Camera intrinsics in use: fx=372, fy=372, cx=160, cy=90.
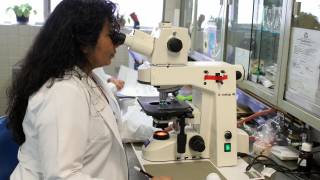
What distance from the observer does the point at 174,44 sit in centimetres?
135

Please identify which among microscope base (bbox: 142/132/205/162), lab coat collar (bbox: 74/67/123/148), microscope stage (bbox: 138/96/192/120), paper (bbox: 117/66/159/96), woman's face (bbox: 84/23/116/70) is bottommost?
microscope base (bbox: 142/132/205/162)

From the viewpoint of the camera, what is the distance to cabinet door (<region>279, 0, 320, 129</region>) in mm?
1461

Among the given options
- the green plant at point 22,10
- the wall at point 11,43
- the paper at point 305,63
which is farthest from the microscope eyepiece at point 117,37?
the green plant at point 22,10

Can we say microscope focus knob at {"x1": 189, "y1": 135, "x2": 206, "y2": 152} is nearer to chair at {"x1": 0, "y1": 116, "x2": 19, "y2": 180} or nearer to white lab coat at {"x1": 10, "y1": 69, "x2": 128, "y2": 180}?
white lab coat at {"x1": 10, "y1": 69, "x2": 128, "y2": 180}

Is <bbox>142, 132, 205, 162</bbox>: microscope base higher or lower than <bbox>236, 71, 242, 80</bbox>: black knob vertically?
lower

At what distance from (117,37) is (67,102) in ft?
0.96

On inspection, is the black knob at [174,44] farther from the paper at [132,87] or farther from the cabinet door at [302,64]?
the paper at [132,87]

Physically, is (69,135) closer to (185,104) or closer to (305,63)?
(185,104)

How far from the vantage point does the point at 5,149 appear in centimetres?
139

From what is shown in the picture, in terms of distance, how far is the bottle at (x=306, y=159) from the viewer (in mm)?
1480

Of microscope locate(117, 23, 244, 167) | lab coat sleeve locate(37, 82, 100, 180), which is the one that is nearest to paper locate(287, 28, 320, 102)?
microscope locate(117, 23, 244, 167)

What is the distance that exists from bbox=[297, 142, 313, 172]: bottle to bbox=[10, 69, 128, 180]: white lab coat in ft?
2.47

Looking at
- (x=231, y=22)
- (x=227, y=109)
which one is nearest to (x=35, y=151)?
(x=227, y=109)

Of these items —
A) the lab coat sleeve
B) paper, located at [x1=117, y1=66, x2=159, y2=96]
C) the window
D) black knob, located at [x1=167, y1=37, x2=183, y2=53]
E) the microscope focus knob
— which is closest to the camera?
the lab coat sleeve
